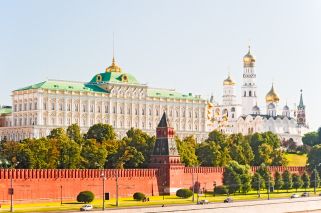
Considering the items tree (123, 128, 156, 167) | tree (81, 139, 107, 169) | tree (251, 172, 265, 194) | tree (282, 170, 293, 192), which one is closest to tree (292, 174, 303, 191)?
tree (282, 170, 293, 192)

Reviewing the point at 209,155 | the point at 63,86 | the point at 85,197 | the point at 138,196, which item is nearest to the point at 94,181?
the point at 138,196

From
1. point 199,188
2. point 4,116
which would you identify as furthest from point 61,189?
point 4,116

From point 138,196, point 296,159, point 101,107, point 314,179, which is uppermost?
point 101,107

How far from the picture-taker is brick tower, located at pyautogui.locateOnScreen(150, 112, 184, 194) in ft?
314

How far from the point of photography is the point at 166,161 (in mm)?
96188

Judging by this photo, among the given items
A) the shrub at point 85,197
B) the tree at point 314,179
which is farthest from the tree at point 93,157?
the tree at point 314,179

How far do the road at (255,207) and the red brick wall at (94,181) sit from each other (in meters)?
12.4

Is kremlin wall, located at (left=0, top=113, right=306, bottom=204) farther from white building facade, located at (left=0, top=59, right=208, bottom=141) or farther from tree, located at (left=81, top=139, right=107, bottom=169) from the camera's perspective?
white building facade, located at (left=0, top=59, right=208, bottom=141)

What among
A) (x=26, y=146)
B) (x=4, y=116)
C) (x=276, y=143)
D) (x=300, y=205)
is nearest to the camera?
(x=300, y=205)

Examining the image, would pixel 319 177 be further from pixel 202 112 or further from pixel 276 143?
pixel 202 112

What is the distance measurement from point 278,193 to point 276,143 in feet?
Result: 114

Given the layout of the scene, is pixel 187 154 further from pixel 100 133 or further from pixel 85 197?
pixel 85 197

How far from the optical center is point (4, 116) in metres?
150

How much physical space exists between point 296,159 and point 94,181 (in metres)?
65.1
